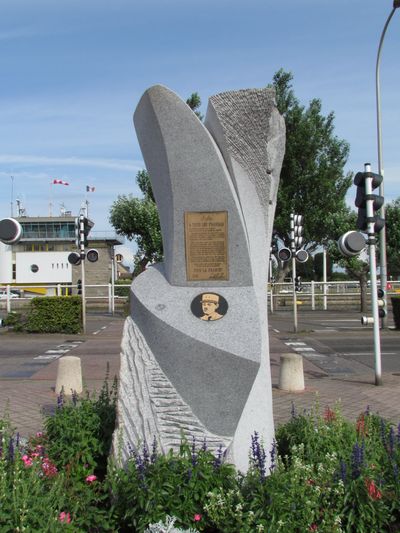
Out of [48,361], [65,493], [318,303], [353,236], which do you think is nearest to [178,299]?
[65,493]

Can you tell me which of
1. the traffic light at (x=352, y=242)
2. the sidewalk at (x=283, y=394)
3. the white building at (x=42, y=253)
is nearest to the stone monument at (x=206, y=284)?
the sidewalk at (x=283, y=394)

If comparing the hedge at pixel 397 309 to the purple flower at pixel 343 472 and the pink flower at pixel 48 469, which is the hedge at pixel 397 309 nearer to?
the purple flower at pixel 343 472

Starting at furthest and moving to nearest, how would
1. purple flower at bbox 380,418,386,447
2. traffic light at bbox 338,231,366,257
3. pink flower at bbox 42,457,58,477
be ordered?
traffic light at bbox 338,231,366,257
purple flower at bbox 380,418,386,447
pink flower at bbox 42,457,58,477

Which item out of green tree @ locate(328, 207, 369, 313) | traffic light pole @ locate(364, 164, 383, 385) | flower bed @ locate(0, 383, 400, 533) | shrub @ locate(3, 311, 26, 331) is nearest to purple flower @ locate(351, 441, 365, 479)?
flower bed @ locate(0, 383, 400, 533)

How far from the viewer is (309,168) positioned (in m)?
34.9

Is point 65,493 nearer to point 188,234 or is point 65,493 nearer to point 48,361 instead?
point 188,234

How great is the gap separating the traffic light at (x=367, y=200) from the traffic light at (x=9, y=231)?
7888 mm

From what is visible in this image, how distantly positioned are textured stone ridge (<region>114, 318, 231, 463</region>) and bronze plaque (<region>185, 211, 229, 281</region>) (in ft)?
2.67

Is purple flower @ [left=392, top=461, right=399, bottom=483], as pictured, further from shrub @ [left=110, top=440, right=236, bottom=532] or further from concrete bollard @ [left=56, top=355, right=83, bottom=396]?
concrete bollard @ [left=56, top=355, right=83, bottom=396]

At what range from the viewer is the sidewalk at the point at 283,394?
27.1 feet

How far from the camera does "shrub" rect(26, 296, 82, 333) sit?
69.1 ft

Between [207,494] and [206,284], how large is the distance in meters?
1.83

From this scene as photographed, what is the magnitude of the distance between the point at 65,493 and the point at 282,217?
3156 cm

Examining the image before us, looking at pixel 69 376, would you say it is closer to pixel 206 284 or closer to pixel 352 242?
pixel 352 242
